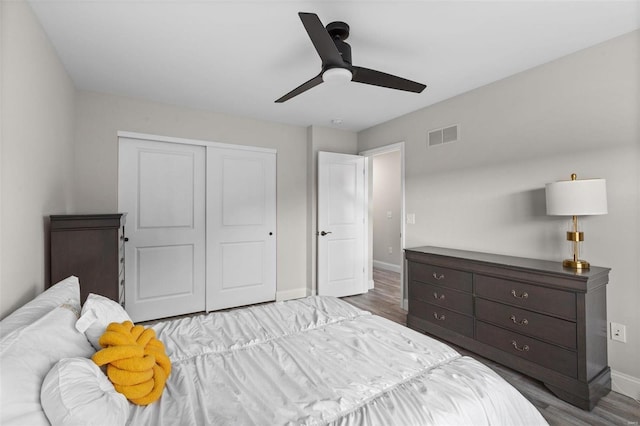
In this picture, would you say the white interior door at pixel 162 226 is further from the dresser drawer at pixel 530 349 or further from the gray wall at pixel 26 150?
the dresser drawer at pixel 530 349

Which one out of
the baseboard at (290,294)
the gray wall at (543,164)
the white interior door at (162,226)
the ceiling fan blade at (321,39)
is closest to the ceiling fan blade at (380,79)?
the ceiling fan blade at (321,39)

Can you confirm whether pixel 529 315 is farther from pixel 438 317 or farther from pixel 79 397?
pixel 79 397

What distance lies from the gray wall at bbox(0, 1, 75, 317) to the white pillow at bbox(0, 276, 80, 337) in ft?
0.69

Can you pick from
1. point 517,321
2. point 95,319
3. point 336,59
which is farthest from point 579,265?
point 95,319

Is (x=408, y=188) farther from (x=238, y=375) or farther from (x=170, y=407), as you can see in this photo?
(x=170, y=407)

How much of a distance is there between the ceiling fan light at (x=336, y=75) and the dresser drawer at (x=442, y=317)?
2262 mm

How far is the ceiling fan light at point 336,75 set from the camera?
5.83ft

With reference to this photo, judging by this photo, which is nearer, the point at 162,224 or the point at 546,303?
the point at 546,303

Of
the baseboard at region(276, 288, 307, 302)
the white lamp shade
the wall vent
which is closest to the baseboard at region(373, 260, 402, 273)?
the baseboard at region(276, 288, 307, 302)

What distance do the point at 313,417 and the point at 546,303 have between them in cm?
200

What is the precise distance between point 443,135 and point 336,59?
2094mm

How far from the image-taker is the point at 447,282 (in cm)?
281

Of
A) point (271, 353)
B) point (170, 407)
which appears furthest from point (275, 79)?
point (170, 407)

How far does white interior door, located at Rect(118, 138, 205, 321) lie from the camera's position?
3.29 meters
